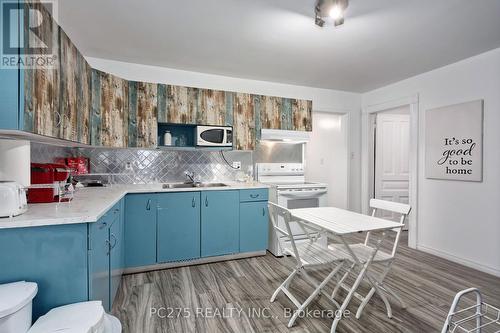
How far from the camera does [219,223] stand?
9.80 ft

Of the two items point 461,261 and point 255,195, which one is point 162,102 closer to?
point 255,195

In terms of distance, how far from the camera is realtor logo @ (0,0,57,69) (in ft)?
4.07

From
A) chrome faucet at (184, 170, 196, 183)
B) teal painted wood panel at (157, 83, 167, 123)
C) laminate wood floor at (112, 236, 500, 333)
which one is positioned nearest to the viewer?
laminate wood floor at (112, 236, 500, 333)

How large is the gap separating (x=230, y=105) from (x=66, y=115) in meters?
1.89

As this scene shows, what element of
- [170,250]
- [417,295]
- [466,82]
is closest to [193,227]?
[170,250]

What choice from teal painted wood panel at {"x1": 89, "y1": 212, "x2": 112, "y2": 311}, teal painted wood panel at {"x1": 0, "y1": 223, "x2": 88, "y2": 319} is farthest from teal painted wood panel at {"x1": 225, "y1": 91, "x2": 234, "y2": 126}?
teal painted wood panel at {"x1": 0, "y1": 223, "x2": 88, "y2": 319}

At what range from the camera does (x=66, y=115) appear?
1.83 meters

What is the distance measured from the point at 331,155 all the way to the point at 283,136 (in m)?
1.34

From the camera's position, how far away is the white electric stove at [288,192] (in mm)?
3264

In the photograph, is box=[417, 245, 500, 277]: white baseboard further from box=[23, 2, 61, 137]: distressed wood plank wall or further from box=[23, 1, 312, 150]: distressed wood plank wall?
box=[23, 2, 61, 137]: distressed wood plank wall

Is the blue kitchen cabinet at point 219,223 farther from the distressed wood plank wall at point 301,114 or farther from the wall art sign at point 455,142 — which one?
the wall art sign at point 455,142

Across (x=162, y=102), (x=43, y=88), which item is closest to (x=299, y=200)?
(x=162, y=102)

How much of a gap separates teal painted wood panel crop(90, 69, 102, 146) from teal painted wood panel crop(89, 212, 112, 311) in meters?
1.10

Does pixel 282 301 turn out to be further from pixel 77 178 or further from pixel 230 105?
pixel 77 178
